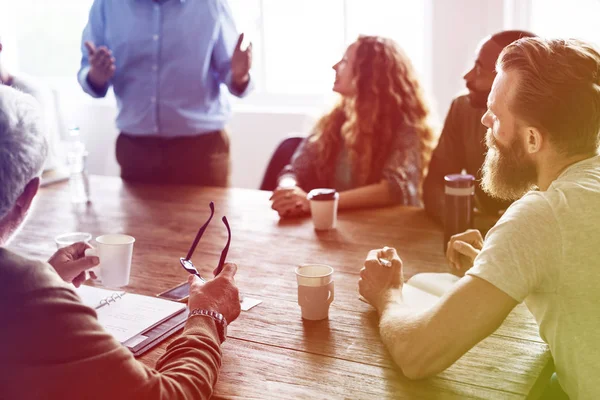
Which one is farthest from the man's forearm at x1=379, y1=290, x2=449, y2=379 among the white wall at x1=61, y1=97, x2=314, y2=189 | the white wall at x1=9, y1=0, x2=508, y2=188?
the white wall at x1=61, y1=97, x2=314, y2=189

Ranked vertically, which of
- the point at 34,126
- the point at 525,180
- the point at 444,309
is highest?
the point at 34,126

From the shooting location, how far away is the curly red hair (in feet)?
8.57

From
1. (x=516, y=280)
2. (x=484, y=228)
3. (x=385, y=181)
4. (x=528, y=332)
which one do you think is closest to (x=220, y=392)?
(x=516, y=280)

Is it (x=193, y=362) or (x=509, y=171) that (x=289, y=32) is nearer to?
(x=509, y=171)

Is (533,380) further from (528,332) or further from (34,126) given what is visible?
(34,126)

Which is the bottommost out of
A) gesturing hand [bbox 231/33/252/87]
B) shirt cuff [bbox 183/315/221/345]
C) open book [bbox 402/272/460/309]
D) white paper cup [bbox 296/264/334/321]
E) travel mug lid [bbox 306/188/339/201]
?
open book [bbox 402/272/460/309]

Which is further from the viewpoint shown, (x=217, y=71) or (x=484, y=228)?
(x=217, y=71)

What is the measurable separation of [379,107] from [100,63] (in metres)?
1.19

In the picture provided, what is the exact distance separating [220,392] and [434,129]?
5.61 feet

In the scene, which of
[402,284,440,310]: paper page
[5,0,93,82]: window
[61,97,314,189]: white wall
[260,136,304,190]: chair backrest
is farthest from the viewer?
[5,0,93,82]: window

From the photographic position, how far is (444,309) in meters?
1.14

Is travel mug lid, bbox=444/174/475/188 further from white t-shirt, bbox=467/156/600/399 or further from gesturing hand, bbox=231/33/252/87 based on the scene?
gesturing hand, bbox=231/33/252/87

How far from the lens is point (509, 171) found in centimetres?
133

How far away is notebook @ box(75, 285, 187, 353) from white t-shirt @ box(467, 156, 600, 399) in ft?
2.19
